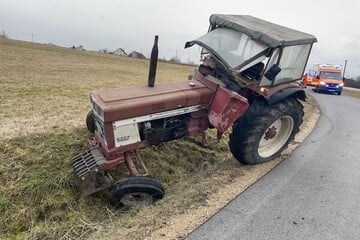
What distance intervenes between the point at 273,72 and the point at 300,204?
6.39 feet

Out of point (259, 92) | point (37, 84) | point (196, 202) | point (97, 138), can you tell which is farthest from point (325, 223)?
point (37, 84)

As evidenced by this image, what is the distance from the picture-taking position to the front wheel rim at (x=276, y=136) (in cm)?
617

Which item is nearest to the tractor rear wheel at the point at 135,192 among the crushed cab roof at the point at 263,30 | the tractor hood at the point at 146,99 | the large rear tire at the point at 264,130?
the tractor hood at the point at 146,99

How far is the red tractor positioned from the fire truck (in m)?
20.3

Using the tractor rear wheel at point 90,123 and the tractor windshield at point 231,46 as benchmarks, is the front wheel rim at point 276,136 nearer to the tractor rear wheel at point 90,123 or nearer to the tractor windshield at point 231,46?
the tractor windshield at point 231,46

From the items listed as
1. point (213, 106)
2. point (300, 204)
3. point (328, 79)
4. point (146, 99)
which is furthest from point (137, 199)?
point (328, 79)

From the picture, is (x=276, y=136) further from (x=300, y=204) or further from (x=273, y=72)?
(x=300, y=204)

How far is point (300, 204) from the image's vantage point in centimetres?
477

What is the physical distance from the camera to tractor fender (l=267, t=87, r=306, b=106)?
571cm

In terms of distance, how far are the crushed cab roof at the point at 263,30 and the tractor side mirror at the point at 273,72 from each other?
0.35m

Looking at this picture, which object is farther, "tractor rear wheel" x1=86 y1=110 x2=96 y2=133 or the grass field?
"tractor rear wheel" x1=86 y1=110 x2=96 y2=133

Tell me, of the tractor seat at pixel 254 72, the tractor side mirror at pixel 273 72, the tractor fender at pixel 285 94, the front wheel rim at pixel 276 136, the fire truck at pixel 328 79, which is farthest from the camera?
the fire truck at pixel 328 79

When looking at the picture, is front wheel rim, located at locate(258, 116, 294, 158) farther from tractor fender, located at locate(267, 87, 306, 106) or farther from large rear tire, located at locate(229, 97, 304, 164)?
tractor fender, located at locate(267, 87, 306, 106)

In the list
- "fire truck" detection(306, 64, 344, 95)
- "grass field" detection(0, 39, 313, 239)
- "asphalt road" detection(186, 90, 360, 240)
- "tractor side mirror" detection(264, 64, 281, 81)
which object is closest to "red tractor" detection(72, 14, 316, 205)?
"tractor side mirror" detection(264, 64, 281, 81)
